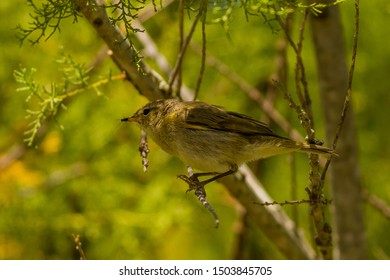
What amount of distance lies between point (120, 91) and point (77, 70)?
207 centimetres

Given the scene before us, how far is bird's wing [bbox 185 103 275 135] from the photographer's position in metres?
2.86

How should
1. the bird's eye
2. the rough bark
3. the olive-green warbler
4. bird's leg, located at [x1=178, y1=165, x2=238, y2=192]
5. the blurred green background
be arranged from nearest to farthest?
bird's leg, located at [x1=178, y1=165, x2=238, y2=192], the olive-green warbler, the bird's eye, the rough bark, the blurred green background

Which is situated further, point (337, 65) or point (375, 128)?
point (375, 128)

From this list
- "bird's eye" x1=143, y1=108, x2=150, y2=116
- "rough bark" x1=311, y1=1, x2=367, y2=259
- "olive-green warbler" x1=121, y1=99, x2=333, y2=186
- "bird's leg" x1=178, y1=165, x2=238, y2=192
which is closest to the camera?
"bird's leg" x1=178, y1=165, x2=238, y2=192

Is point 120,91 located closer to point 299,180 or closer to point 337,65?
point 299,180

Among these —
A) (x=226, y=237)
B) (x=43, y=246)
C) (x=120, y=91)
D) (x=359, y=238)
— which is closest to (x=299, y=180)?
(x=226, y=237)

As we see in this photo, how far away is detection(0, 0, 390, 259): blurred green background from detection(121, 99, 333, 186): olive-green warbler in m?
1.72

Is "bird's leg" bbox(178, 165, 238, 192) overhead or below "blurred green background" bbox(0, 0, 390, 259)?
below

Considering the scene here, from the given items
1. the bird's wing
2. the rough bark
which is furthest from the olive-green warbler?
the rough bark

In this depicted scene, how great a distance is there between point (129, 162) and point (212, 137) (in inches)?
85.3

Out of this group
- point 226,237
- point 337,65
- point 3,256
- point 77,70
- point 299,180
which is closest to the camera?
point 77,70

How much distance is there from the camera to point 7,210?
457 cm

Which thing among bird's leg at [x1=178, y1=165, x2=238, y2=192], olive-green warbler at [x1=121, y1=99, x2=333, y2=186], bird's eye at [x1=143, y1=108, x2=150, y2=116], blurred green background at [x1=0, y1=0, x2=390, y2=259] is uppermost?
blurred green background at [x1=0, y1=0, x2=390, y2=259]

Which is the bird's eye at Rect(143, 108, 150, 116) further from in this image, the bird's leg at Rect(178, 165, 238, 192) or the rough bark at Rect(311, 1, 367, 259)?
the rough bark at Rect(311, 1, 367, 259)
